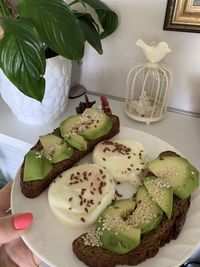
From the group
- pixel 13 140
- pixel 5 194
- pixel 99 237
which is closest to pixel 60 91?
pixel 13 140

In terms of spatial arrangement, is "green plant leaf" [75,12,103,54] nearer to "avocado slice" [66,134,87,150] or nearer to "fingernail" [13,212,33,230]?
"avocado slice" [66,134,87,150]

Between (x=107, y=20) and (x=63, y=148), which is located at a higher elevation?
(x=107, y=20)

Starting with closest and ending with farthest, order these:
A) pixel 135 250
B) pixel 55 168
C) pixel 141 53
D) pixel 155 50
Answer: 1. pixel 135 250
2. pixel 55 168
3. pixel 155 50
4. pixel 141 53

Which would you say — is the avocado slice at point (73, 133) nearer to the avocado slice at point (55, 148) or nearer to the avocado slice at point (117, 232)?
the avocado slice at point (55, 148)

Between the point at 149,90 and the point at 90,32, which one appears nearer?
the point at 90,32

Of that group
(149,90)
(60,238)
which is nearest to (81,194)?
(60,238)

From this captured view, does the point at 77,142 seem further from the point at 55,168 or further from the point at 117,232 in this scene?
the point at 117,232
